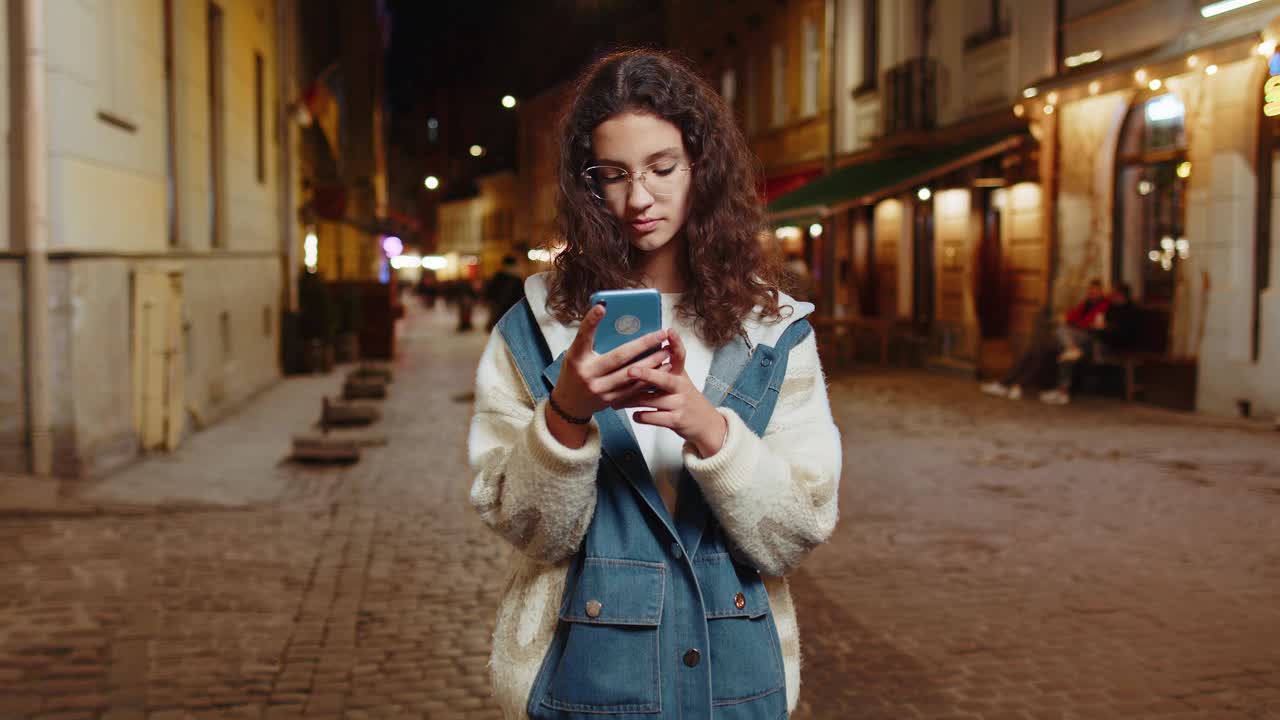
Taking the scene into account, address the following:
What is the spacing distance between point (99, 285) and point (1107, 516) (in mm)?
7461

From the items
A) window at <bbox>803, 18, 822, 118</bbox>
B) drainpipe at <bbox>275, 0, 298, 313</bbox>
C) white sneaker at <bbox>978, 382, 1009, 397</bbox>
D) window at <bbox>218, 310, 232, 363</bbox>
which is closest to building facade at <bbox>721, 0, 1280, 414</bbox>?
white sneaker at <bbox>978, 382, 1009, 397</bbox>

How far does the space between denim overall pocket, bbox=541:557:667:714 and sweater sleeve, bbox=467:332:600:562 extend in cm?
9

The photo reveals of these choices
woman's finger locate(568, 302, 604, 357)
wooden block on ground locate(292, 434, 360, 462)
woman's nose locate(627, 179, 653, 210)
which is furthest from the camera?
wooden block on ground locate(292, 434, 360, 462)

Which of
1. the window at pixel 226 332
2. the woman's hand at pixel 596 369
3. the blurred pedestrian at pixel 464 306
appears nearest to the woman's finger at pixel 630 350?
the woman's hand at pixel 596 369

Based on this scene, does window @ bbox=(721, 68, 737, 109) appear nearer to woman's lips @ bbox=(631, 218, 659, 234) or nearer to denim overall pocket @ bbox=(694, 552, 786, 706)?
woman's lips @ bbox=(631, 218, 659, 234)

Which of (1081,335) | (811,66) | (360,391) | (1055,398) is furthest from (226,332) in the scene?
(811,66)

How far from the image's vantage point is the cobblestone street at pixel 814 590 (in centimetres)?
459

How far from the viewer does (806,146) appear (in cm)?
2514

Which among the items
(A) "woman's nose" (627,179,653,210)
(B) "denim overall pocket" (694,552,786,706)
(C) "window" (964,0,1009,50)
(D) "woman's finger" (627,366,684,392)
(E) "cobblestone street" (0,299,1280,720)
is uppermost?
(C) "window" (964,0,1009,50)

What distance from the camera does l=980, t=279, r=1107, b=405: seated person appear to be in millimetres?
14281

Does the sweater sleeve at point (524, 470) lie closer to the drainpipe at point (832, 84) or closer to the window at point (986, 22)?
the window at point (986, 22)

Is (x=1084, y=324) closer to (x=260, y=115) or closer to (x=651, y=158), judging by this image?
(x=260, y=115)

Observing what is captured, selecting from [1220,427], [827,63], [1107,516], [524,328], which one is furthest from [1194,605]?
[827,63]

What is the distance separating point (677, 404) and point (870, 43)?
2214 cm
